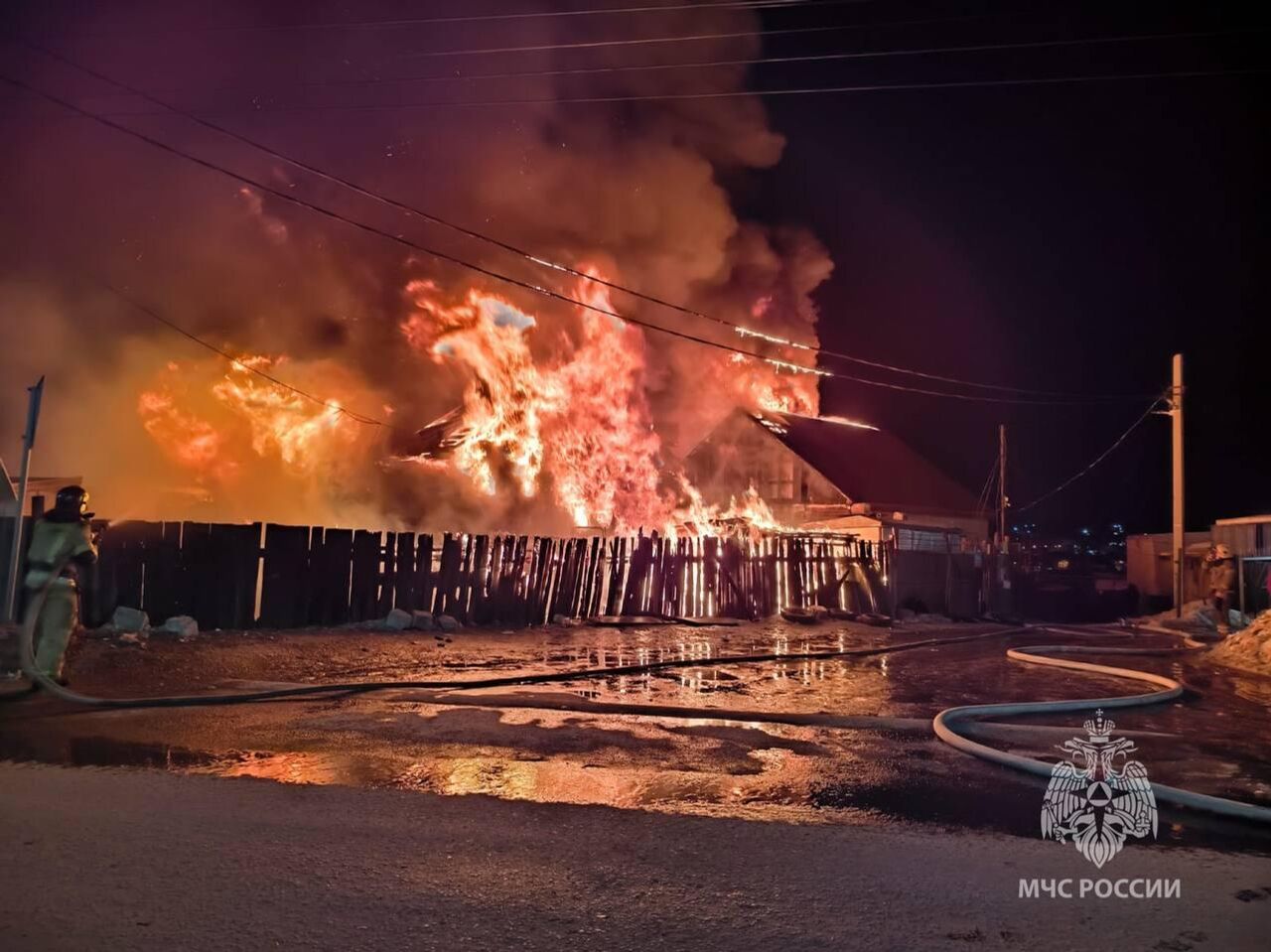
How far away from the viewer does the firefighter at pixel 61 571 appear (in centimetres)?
790

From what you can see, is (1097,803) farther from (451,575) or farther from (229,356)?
(229,356)

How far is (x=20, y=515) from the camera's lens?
33.3ft

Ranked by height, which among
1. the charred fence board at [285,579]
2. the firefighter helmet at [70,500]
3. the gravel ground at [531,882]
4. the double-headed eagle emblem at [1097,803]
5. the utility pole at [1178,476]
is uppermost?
the utility pole at [1178,476]

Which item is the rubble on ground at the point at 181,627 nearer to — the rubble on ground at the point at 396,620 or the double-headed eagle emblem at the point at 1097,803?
the rubble on ground at the point at 396,620

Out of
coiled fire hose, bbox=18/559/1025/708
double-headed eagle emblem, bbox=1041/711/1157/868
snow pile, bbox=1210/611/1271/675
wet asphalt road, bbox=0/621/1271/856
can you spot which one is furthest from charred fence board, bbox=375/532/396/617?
snow pile, bbox=1210/611/1271/675

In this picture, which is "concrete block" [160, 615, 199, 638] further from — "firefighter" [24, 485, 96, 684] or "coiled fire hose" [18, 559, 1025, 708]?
"firefighter" [24, 485, 96, 684]

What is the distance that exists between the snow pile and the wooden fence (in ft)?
24.5

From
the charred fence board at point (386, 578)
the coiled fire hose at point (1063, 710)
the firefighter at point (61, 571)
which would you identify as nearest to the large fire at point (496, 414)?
the charred fence board at point (386, 578)

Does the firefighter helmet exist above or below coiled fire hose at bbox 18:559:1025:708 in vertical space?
above

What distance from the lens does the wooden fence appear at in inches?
445

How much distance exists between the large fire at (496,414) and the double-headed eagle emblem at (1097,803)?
1762 cm

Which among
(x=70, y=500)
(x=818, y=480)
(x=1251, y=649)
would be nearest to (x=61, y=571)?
(x=70, y=500)

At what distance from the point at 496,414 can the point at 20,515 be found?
596 inches

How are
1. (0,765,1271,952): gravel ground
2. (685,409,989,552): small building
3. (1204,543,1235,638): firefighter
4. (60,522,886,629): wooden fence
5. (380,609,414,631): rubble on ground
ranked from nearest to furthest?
(0,765,1271,952): gravel ground < (60,522,886,629): wooden fence < (380,609,414,631): rubble on ground < (1204,543,1235,638): firefighter < (685,409,989,552): small building
